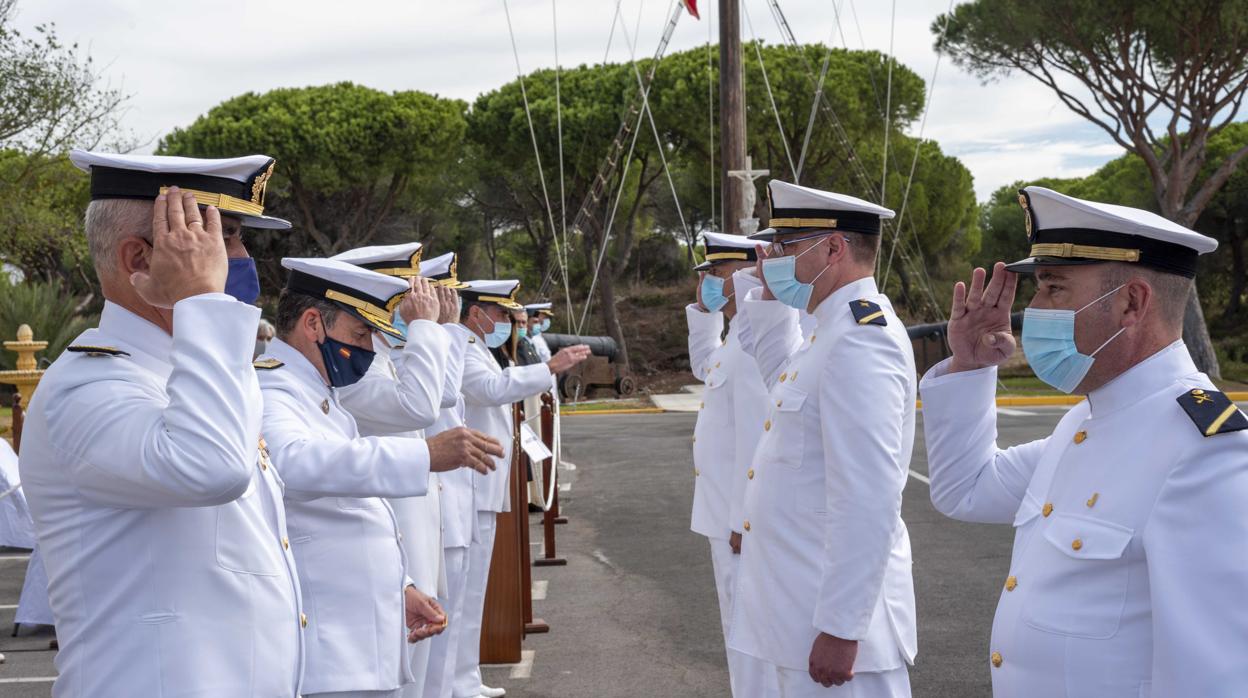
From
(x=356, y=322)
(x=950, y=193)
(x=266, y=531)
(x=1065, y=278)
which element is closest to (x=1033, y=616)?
(x=1065, y=278)

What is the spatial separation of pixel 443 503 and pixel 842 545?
255 cm

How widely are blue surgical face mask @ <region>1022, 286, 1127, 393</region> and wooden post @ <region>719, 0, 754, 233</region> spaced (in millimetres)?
10626

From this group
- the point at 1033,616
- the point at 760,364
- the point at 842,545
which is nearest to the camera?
the point at 1033,616

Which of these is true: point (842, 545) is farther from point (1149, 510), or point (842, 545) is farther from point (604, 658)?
point (604, 658)

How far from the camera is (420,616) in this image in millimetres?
3564

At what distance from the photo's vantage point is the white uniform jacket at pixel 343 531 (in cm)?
301

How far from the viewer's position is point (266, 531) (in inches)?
91.9

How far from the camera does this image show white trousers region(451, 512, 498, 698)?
5512 mm

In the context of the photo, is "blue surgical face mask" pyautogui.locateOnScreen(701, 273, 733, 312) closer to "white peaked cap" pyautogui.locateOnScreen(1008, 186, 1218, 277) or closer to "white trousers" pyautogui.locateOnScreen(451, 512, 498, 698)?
"white trousers" pyautogui.locateOnScreen(451, 512, 498, 698)

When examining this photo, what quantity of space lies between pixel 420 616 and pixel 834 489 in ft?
4.24

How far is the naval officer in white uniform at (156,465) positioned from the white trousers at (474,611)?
129 inches

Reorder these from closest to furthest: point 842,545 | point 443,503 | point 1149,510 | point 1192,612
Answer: point 1192,612 → point 1149,510 → point 842,545 → point 443,503

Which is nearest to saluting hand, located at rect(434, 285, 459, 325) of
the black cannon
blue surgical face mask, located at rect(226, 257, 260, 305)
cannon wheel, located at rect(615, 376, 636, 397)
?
blue surgical face mask, located at rect(226, 257, 260, 305)

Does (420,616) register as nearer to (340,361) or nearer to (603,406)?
(340,361)
